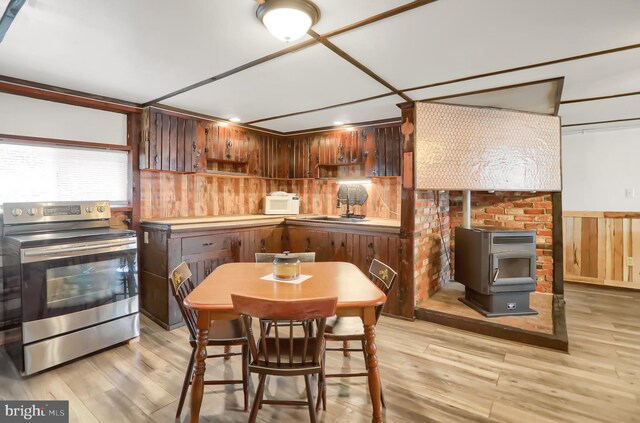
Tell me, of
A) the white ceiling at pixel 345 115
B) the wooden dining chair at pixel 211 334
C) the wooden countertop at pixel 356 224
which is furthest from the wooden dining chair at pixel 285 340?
the white ceiling at pixel 345 115

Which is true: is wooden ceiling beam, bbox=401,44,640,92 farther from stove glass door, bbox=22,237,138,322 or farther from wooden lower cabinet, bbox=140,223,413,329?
stove glass door, bbox=22,237,138,322

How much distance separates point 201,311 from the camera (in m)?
1.69

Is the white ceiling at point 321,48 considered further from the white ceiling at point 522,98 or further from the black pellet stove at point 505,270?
the black pellet stove at point 505,270

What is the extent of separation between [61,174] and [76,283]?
119 centimetres

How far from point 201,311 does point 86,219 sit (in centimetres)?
203

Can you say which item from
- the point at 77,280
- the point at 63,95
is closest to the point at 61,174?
the point at 63,95

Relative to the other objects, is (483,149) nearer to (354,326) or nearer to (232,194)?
(354,326)

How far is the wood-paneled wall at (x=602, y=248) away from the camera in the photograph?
4.35 metres

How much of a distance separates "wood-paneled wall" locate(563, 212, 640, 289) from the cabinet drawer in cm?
478

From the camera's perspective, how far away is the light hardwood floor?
6.44 ft

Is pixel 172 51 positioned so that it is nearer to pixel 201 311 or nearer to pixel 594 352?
pixel 201 311

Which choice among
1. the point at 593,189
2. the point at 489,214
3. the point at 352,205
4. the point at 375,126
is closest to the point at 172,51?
the point at 375,126

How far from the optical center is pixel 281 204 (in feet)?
15.5

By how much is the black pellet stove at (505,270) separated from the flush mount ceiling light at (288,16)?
8.42ft
